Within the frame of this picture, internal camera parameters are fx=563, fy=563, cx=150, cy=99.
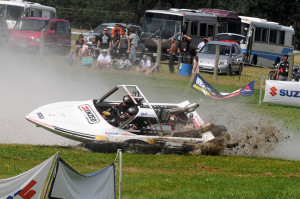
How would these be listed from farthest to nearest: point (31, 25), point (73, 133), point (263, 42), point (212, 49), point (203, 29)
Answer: point (263, 42), point (203, 29), point (31, 25), point (212, 49), point (73, 133)

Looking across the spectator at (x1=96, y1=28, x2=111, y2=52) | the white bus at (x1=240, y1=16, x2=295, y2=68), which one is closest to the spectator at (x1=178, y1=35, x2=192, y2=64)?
the spectator at (x1=96, y1=28, x2=111, y2=52)

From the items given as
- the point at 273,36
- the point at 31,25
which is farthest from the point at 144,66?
the point at 273,36

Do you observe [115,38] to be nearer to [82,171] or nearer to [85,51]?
[85,51]

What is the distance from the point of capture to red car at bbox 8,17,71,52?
94.2 feet

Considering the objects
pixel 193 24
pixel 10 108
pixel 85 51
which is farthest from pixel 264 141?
pixel 193 24

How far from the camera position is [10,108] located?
18469mm

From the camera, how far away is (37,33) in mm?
29859

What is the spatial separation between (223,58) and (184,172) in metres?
19.0

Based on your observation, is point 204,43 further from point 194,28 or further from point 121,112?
point 121,112

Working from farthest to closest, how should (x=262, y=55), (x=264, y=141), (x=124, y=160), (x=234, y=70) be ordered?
1. (x=262, y=55)
2. (x=234, y=70)
3. (x=264, y=141)
4. (x=124, y=160)

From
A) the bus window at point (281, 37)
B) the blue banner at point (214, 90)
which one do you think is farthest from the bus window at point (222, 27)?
the blue banner at point (214, 90)

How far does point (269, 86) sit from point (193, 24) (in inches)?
552

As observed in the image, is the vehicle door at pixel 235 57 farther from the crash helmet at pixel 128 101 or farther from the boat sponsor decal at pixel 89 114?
the boat sponsor decal at pixel 89 114

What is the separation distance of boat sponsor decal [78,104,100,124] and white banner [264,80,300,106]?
34.4 feet
